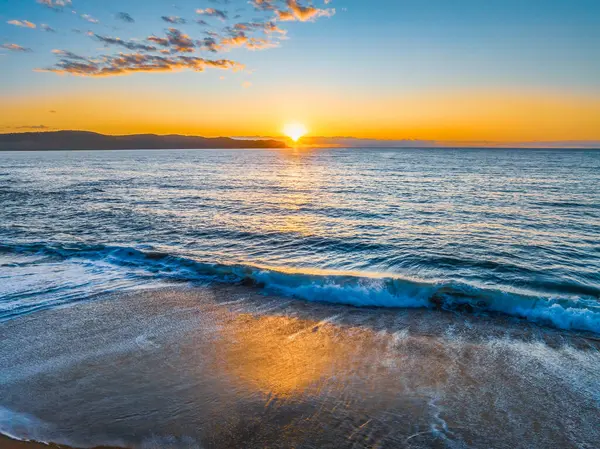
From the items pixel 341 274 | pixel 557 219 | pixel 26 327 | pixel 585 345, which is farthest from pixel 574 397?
pixel 557 219

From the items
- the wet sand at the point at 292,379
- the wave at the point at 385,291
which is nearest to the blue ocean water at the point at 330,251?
Answer: the wave at the point at 385,291

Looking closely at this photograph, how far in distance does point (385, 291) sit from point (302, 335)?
11.1 feet

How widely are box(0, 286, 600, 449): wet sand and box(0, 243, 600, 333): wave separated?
61cm

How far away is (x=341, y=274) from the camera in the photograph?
11969 millimetres

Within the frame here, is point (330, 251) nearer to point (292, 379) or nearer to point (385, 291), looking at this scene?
point (385, 291)

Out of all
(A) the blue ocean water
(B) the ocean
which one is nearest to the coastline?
(B) the ocean

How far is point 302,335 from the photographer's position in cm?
797

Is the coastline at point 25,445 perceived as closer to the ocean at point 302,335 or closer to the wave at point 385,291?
the ocean at point 302,335

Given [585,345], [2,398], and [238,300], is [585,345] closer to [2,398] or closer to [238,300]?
[238,300]

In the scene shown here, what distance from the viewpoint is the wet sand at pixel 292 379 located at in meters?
5.05

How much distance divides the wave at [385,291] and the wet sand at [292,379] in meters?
0.61

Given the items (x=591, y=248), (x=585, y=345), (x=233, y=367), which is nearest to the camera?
(x=233, y=367)

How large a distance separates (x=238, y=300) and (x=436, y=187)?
29090 millimetres

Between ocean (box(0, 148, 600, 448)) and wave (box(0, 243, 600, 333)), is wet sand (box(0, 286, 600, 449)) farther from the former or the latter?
wave (box(0, 243, 600, 333))
